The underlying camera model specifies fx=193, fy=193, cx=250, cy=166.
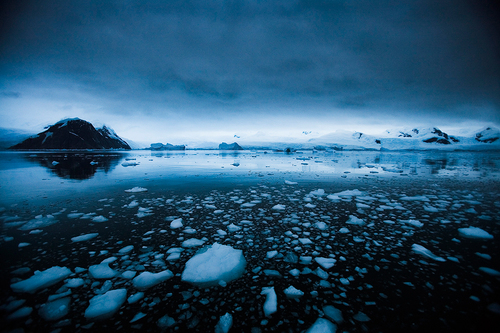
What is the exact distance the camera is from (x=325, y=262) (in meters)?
2.51

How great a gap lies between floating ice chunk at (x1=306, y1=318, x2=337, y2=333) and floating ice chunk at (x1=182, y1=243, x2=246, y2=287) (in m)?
0.95

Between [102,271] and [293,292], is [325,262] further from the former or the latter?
[102,271]

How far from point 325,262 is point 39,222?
514cm

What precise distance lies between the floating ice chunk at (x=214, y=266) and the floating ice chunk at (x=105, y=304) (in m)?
0.61

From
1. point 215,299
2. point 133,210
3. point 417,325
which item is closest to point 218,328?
point 215,299

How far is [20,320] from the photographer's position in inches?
64.7

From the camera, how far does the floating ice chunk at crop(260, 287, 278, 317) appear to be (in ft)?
5.83

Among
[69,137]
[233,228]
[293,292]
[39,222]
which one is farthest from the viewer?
[69,137]

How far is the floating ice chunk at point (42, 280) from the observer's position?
6.57 ft

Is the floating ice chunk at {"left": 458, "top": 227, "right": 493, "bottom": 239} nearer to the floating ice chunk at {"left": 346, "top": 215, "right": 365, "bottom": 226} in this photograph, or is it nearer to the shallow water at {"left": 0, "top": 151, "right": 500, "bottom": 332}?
the shallow water at {"left": 0, "top": 151, "right": 500, "bottom": 332}

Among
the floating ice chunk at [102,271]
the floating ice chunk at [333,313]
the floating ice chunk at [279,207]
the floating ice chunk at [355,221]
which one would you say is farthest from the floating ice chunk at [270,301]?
the floating ice chunk at [279,207]

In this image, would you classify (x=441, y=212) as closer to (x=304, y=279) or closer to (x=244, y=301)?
(x=304, y=279)

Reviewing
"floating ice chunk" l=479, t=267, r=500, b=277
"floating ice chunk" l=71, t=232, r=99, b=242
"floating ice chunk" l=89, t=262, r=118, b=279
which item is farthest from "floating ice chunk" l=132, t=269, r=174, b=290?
"floating ice chunk" l=479, t=267, r=500, b=277

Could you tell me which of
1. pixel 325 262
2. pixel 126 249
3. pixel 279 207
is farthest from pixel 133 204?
pixel 325 262
